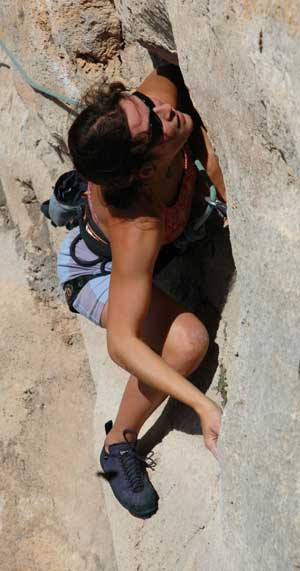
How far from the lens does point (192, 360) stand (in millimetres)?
2605

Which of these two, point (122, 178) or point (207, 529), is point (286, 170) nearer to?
point (122, 178)

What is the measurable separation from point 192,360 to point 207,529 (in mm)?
515

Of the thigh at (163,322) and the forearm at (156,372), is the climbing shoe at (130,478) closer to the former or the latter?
the thigh at (163,322)

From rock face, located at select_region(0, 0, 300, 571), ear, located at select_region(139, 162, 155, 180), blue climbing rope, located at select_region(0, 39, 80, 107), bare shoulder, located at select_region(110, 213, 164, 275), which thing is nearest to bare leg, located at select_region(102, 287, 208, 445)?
rock face, located at select_region(0, 0, 300, 571)

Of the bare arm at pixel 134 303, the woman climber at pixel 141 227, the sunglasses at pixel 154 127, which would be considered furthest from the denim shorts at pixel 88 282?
the sunglasses at pixel 154 127

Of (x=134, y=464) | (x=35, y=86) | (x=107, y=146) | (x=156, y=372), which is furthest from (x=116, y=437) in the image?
(x=35, y=86)

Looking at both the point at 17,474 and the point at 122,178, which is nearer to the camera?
the point at 122,178

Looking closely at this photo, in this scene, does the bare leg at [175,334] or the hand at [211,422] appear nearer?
the hand at [211,422]

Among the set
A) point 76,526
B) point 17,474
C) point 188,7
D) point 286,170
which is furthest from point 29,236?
point 286,170

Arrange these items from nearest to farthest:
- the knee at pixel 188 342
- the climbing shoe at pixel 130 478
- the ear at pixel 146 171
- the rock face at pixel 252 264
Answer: the rock face at pixel 252 264 → the ear at pixel 146 171 → the knee at pixel 188 342 → the climbing shoe at pixel 130 478

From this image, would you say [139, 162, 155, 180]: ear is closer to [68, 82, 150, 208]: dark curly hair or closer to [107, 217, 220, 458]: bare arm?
[68, 82, 150, 208]: dark curly hair

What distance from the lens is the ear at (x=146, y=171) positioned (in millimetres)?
2213

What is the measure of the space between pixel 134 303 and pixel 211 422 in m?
0.38

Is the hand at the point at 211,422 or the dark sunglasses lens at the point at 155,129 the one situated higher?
the dark sunglasses lens at the point at 155,129
